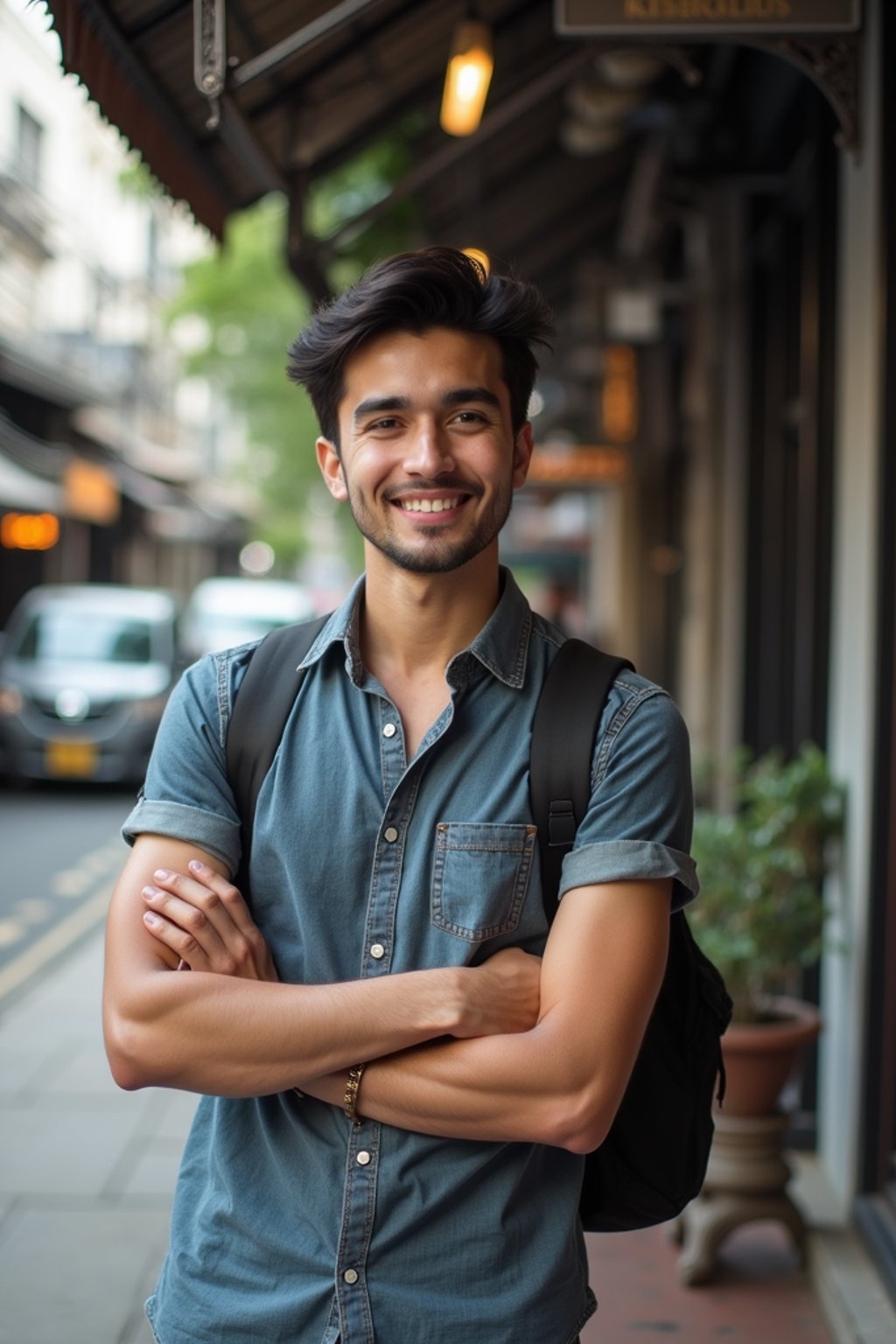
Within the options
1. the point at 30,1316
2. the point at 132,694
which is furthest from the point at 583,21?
the point at 132,694

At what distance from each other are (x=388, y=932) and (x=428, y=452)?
0.64 metres

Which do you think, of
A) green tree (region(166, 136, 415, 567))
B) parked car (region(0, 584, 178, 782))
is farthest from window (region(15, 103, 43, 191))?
parked car (region(0, 584, 178, 782))

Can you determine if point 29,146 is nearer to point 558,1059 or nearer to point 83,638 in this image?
point 83,638

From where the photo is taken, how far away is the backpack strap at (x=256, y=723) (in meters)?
2.11

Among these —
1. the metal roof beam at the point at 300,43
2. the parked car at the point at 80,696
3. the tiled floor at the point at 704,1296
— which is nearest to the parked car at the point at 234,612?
the parked car at the point at 80,696

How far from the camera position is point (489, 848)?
2.01 m

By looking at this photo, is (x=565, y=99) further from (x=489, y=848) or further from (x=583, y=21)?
(x=489, y=848)

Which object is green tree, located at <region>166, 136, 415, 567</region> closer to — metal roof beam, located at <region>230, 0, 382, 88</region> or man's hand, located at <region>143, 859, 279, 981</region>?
metal roof beam, located at <region>230, 0, 382, 88</region>

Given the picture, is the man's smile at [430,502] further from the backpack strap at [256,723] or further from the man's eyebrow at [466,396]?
the backpack strap at [256,723]

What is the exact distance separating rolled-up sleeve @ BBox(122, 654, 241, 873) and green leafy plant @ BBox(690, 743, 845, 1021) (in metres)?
2.60

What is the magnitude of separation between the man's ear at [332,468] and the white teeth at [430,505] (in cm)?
15

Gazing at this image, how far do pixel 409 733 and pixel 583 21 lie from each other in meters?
2.08

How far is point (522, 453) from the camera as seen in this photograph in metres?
2.30

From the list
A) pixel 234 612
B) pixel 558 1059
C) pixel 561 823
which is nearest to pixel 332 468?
pixel 561 823
